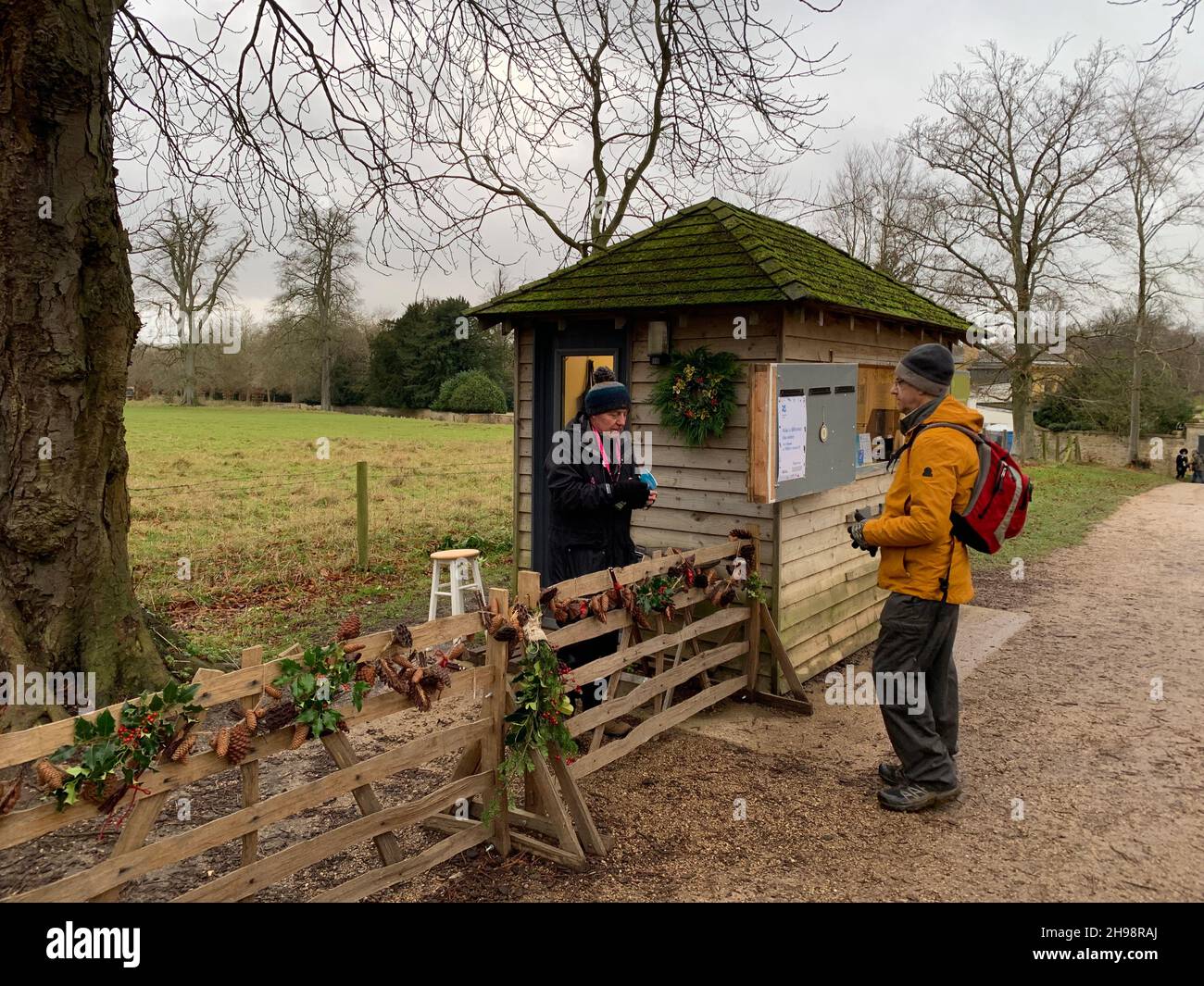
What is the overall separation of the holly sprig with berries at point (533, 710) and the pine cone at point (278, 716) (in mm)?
1079

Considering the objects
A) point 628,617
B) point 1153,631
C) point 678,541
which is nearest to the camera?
point 628,617

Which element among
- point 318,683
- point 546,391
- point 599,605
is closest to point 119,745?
point 318,683

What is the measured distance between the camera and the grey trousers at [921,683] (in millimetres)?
4461

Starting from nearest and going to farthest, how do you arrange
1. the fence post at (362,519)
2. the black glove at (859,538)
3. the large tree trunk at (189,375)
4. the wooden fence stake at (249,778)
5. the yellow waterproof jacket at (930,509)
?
the wooden fence stake at (249,778) → the yellow waterproof jacket at (930,509) → the black glove at (859,538) → the fence post at (362,519) → the large tree trunk at (189,375)

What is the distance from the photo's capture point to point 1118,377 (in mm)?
31609

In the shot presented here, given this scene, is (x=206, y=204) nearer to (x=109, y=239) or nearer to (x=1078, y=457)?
(x=109, y=239)

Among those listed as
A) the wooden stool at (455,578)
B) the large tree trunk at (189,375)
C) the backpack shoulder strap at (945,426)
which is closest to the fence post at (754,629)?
the backpack shoulder strap at (945,426)

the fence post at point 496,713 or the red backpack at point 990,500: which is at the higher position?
the red backpack at point 990,500

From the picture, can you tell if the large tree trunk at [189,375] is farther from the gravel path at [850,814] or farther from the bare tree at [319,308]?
the gravel path at [850,814]

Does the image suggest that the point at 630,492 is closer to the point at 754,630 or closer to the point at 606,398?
the point at 606,398

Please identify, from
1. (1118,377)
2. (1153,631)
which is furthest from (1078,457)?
(1153,631)

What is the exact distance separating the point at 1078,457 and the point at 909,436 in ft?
114

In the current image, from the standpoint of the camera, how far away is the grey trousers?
176 inches
